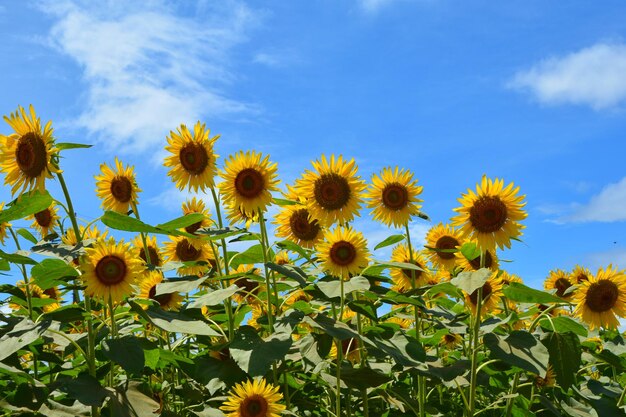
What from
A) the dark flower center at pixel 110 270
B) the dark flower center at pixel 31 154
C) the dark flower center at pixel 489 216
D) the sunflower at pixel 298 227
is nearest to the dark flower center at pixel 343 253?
the sunflower at pixel 298 227

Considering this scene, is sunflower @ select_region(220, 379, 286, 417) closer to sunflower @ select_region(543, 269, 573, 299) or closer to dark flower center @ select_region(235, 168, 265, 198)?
dark flower center @ select_region(235, 168, 265, 198)

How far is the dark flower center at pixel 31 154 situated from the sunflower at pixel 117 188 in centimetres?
136

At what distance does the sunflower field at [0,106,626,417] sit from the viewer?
11.3ft

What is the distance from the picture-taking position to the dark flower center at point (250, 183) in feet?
14.3

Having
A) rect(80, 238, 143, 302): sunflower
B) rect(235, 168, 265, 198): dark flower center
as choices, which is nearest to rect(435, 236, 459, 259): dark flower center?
rect(235, 168, 265, 198): dark flower center

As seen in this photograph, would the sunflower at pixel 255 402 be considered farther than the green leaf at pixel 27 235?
No

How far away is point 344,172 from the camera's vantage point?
4.72 meters

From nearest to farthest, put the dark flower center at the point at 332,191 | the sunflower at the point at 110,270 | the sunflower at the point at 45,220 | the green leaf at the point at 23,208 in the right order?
1. the green leaf at the point at 23,208
2. the sunflower at the point at 110,270
3. the dark flower center at the point at 332,191
4. the sunflower at the point at 45,220

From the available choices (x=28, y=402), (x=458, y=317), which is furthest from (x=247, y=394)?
(x=458, y=317)

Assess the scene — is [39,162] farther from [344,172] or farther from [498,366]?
[498,366]

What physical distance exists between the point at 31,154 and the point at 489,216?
268 cm

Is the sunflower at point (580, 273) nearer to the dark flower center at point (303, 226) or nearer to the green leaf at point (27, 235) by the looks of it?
the dark flower center at point (303, 226)

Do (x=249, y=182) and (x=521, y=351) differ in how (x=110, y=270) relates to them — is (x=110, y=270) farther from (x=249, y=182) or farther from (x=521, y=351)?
(x=521, y=351)

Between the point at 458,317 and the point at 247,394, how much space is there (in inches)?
60.9
